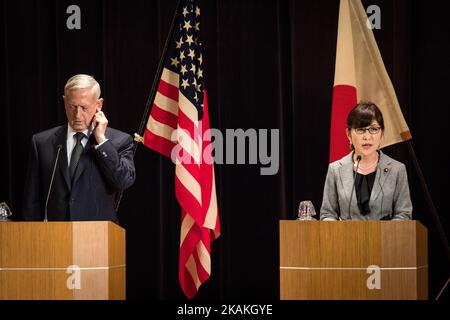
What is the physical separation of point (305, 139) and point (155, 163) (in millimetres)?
1164

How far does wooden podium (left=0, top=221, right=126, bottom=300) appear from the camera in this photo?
4441 mm

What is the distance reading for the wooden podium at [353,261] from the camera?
4.41 m

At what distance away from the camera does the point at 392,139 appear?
586 cm

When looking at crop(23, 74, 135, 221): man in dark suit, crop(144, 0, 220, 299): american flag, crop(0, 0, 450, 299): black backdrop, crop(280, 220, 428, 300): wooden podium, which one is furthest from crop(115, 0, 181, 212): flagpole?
crop(280, 220, 428, 300): wooden podium

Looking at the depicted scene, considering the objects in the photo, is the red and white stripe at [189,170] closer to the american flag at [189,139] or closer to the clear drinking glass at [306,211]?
the american flag at [189,139]

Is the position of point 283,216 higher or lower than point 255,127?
lower

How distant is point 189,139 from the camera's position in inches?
241

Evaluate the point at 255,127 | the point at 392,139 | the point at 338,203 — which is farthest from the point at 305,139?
the point at 338,203

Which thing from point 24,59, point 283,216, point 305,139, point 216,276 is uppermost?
point 24,59

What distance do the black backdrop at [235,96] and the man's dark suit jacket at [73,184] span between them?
4.73ft

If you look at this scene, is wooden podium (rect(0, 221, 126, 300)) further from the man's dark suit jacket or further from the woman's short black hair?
the woman's short black hair

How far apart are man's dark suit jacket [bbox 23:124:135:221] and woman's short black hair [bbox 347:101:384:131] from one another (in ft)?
4.43

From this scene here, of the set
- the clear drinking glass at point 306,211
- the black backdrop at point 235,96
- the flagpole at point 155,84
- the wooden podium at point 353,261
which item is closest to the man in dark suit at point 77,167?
the flagpole at point 155,84

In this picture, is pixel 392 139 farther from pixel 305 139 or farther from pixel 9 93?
pixel 9 93
